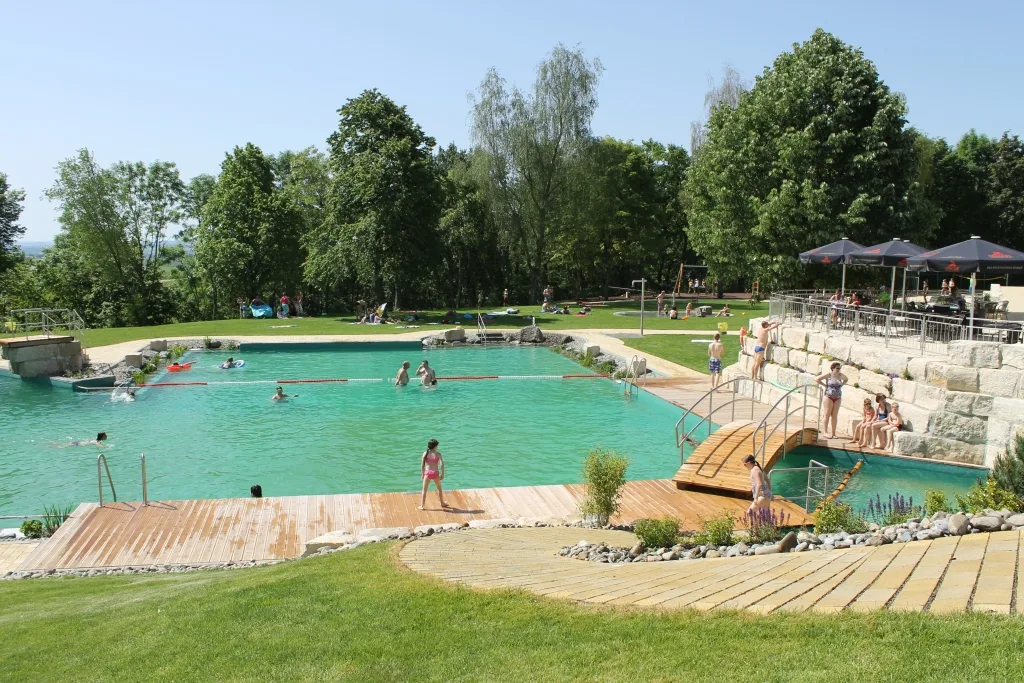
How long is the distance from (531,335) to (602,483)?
25.6 meters

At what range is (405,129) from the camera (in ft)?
145

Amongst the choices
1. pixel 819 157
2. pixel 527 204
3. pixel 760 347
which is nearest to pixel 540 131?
pixel 527 204

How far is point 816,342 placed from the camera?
2153cm

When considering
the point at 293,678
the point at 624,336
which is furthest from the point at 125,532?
the point at 624,336

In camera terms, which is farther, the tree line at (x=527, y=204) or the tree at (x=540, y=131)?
the tree at (x=540, y=131)

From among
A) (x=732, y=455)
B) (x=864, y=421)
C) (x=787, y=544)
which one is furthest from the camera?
(x=864, y=421)

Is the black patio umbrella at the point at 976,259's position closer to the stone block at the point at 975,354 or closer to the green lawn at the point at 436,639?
the stone block at the point at 975,354

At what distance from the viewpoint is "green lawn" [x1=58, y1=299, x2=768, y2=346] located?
37.8 metres

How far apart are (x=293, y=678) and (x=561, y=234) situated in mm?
50941

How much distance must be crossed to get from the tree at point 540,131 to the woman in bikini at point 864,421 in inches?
1442

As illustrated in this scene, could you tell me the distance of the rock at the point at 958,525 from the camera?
8.53 m

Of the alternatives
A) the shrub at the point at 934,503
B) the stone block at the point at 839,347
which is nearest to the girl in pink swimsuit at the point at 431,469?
the shrub at the point at 934,503

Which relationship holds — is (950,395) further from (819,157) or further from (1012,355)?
(819,157)

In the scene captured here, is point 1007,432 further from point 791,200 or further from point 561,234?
point 561,234
